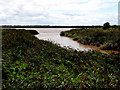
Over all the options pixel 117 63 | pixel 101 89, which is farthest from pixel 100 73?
pixel 117 63

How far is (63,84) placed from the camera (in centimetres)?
457

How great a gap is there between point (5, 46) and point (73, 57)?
406 centimetres

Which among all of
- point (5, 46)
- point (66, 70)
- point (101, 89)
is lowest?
point (101, 89)

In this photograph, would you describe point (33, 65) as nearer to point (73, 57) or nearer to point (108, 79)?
point (73, 57)

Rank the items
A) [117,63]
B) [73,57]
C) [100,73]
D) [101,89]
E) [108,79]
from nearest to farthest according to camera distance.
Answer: [101,89] → [108,79] → [100,73] → [117,63] → [73,57]

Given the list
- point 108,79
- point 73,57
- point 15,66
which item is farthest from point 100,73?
point 15,66

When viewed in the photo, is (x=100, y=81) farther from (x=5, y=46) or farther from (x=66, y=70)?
(x=5, y=46)

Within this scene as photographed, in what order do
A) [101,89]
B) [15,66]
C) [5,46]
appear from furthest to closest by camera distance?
1. [5,46]
2. [15,66]
3. [101,89]

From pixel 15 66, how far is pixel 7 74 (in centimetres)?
57

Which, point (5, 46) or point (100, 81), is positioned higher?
point (5, 46)

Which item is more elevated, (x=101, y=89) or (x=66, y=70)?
(x=66, y=70)

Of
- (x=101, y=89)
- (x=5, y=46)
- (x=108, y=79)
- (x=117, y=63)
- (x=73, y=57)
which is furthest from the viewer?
(x=5, y=46)

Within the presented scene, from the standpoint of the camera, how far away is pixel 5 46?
345 inches

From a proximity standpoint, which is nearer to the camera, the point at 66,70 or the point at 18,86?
the point at 18,86
